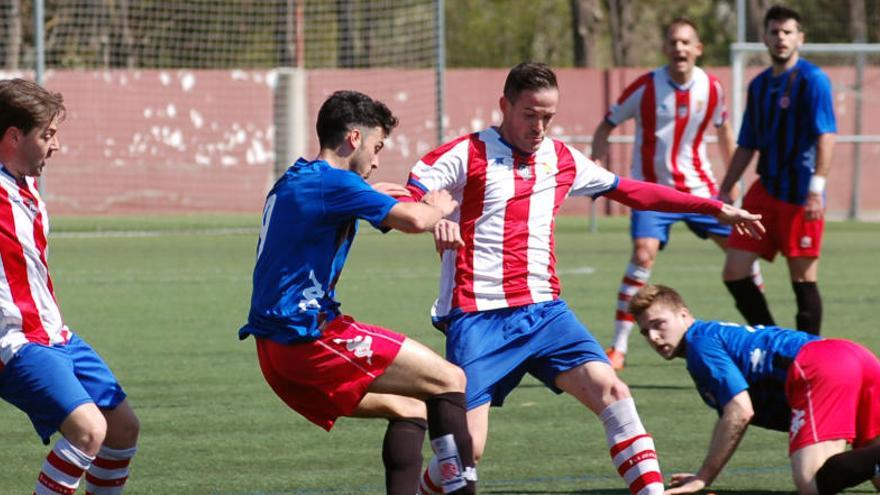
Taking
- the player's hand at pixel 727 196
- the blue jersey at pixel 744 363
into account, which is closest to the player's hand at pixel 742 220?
the blue jersey at pixel 744 363

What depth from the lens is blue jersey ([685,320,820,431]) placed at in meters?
5.98

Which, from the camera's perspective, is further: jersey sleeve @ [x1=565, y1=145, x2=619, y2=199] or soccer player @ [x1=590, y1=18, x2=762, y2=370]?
soccer player @ [x1=590, y1=18, x2=762, y2=370]

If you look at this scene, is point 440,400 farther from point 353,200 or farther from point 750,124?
point 750,124

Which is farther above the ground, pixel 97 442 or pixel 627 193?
pixel 627 193

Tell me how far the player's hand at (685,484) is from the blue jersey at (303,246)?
1.50 m

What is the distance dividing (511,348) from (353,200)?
3.29ft

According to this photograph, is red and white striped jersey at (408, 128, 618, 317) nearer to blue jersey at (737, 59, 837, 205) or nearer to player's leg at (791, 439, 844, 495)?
player's leg at (791, 439, 844, 495)

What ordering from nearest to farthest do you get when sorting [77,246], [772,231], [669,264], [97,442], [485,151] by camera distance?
[97,442]
[485,151]
[772,231]
[669,264]
[77,246]

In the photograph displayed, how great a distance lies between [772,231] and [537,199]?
3.21 m

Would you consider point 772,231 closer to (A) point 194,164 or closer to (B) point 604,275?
(B) point 604,275

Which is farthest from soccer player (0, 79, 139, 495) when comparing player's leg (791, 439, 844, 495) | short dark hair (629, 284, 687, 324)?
player's leg (791, 439, 844, 495)

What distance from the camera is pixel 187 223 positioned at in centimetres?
2278

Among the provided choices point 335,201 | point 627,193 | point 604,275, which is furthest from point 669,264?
point 335,201

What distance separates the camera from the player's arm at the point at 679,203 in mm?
6254
